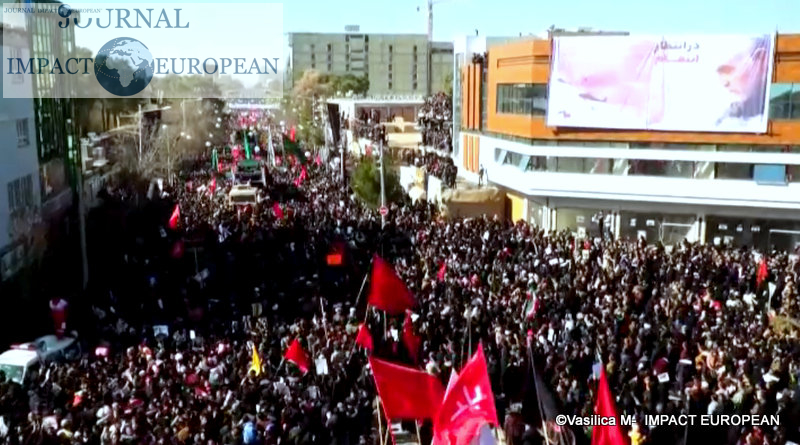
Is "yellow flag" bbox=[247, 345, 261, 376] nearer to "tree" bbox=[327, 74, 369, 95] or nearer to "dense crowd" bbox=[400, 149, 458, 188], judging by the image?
"dense crowd" bbox=[400, 149, 458, 188]

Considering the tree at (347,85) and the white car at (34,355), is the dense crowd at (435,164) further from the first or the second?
the tree at (347,85)

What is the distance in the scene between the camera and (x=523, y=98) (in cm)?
3338

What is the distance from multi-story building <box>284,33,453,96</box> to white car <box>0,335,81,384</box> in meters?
112

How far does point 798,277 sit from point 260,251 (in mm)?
13455

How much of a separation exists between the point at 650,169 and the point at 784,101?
4.77m

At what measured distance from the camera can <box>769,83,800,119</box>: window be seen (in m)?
28.6

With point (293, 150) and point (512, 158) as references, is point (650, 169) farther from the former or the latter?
point (293, 150)

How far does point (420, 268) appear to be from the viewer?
2164 cm

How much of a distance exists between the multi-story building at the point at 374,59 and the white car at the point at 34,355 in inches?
4400

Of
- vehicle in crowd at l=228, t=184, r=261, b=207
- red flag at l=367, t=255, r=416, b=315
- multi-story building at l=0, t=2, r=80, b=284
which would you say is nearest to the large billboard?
vehicle in crowd at l=228, t=184, r=261, b=207

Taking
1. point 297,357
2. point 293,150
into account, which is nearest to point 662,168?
point 297,357

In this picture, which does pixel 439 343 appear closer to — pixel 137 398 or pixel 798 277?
pixel 137 398

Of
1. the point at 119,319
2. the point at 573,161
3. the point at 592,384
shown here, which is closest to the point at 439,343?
the point at 592,384

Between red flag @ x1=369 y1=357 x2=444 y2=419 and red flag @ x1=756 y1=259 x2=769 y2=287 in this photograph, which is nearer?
red flag @ x1=369 y1=357 x2=444 y2=419
